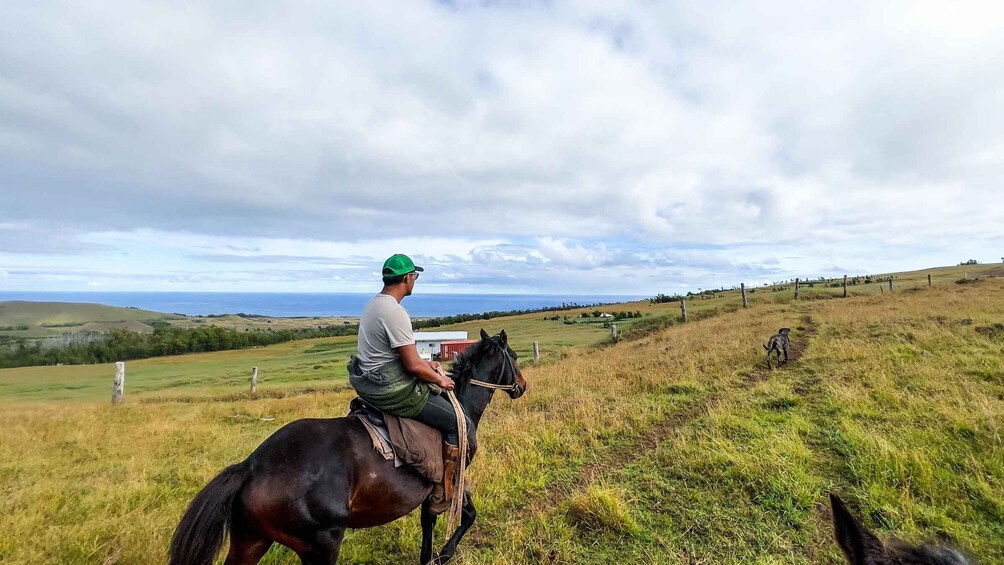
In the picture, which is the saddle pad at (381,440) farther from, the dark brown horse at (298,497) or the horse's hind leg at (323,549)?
the horse's hind leg at (323,549)

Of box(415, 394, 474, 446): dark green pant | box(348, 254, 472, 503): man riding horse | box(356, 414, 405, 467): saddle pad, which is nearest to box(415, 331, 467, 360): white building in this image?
box(415, 394, 474, 446): dark green pant

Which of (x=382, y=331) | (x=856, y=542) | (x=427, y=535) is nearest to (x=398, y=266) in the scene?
(x=382, y=331)

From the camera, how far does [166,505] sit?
248 inches

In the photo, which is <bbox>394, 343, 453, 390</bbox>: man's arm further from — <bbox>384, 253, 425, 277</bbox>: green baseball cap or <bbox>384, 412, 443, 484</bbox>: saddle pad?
<bbox>384, 253, 425, 277</bbox>: green baseball cap

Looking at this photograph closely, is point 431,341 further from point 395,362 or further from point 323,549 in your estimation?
point 323,549

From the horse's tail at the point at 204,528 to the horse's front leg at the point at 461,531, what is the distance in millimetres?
2365

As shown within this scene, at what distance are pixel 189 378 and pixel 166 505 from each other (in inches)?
1130

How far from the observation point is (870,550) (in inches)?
80.9

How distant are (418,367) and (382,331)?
18.6 inches

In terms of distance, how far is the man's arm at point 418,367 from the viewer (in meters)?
3.98

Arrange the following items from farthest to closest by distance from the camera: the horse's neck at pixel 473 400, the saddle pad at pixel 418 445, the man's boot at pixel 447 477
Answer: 1. the horse's neck at pixel 473 400
2. the man's boot at pixel 447 477
3. the saddle pad at pixel 418 445

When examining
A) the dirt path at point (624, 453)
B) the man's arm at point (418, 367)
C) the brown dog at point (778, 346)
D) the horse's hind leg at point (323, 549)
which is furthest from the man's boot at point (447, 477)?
the brown dog at point (778, 346)

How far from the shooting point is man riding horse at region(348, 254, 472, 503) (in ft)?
13.0

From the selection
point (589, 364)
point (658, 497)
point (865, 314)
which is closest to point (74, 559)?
point (658, 497)
